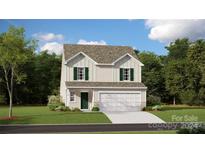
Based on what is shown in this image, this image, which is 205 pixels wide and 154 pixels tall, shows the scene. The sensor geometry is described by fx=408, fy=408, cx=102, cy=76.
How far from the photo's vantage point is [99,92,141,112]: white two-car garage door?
77.2 feet

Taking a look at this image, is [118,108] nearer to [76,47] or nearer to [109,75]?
[109,75]

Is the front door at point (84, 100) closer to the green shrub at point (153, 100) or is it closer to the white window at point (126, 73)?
the white window at point (126, 73)

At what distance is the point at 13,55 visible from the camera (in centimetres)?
2150

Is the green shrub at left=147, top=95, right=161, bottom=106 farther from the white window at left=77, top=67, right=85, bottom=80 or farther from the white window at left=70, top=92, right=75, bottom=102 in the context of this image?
the white window at left=70, top=92, right=75, bottom=102

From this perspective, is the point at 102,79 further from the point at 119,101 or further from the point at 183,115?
the point at 183,115

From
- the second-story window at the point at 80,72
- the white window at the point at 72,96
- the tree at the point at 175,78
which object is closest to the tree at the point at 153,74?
the tree at the point at 175,78

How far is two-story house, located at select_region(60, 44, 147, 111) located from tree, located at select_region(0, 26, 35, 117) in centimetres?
274

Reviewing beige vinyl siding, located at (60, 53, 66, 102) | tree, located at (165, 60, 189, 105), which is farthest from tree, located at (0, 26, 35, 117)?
tree, located at (165, 60, 189, 105)

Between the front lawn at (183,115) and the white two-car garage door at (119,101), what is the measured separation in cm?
195

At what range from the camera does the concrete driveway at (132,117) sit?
21.0 meters

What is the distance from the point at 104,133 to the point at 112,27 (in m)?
5.28

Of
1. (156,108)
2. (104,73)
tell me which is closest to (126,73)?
(104,73)

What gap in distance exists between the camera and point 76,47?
24.0 m
